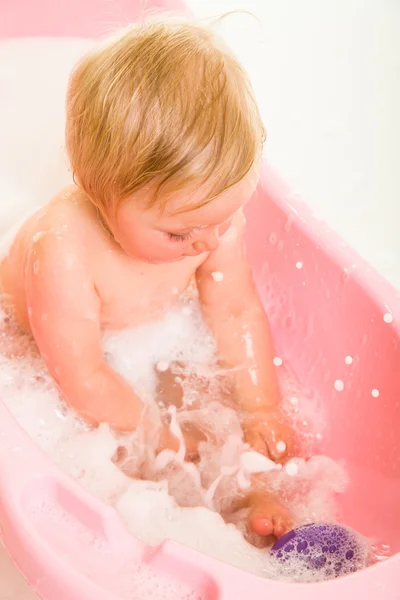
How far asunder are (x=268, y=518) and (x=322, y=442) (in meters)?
0.18

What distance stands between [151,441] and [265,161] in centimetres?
44

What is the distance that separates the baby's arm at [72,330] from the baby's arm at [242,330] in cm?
18

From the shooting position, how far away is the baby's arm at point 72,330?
953 millimetres

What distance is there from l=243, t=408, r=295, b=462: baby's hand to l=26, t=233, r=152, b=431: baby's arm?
6.4 inches

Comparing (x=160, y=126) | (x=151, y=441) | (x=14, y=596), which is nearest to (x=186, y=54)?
(x=160, y=126)

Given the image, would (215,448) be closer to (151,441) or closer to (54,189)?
(151,441)

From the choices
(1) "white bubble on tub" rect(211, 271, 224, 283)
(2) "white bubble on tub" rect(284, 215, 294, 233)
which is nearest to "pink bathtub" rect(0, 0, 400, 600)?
(2) "white bubble on tub" rect(284, 215, 294, 233)

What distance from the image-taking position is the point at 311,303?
3.84 ft

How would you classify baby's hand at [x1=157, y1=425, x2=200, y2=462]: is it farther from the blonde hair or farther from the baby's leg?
the blonde hair

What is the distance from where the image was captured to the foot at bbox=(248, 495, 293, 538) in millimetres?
978

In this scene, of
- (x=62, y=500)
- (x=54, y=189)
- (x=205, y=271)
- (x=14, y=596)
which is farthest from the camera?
(x=54, y=189)

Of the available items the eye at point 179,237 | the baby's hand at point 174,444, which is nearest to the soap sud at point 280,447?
the baby's hand at point 174,444

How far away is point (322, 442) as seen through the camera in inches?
44.5

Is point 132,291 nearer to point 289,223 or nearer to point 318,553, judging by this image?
point 289,223
